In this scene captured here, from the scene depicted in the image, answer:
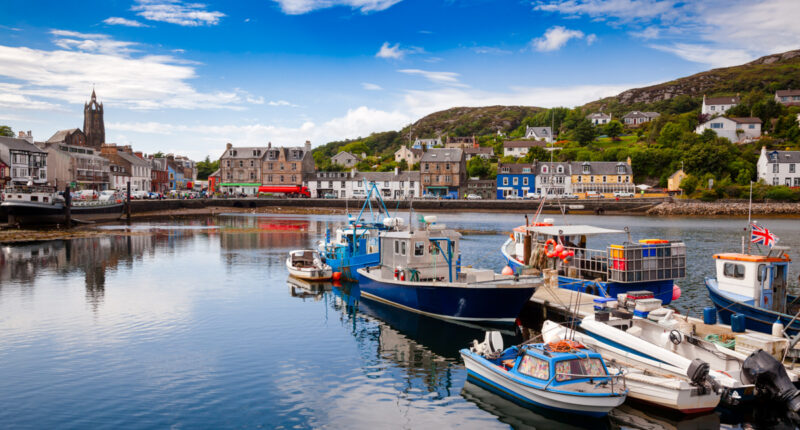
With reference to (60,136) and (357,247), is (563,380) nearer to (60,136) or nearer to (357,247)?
(357,247)

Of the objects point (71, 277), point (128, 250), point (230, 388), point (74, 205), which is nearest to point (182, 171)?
point (74, 205)

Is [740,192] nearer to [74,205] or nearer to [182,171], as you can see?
[74,205]

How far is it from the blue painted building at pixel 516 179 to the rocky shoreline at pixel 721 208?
24.2 m

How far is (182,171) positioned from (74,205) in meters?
85.3

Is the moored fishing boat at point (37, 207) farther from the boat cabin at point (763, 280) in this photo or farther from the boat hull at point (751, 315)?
the boat cabin at point (763, 280)

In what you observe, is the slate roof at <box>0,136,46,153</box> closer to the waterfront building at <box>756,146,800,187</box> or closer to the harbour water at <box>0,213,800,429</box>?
the harbour water at <box>0,213,800,429</box>

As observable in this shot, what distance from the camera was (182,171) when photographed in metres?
149

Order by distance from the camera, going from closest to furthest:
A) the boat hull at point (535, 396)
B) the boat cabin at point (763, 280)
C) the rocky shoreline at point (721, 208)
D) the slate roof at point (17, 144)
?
the boat hull at point (535, 396) < the boat cabin at point (763, 280) < the slate roof at point (17, 144) < the rocky shoreline at point (721, 208)

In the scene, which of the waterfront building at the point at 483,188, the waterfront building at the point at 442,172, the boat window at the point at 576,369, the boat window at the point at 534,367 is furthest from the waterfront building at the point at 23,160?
the boat window at the point at 576,369

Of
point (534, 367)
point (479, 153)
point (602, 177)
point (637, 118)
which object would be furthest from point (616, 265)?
point (637, 118)

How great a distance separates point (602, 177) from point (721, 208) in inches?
868

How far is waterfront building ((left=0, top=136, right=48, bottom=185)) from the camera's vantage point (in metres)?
77.8

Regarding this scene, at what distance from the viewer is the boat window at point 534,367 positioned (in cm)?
1336

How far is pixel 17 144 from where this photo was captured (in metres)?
80.8
